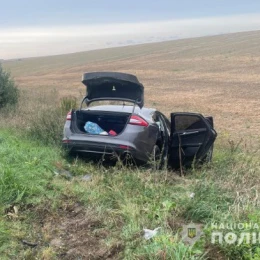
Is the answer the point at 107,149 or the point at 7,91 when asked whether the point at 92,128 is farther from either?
the point at 7,91

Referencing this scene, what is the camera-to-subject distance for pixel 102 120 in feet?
23.8

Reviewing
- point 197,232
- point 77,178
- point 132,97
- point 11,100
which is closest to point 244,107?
point 11,100

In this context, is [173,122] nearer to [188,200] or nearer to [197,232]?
[188,200]

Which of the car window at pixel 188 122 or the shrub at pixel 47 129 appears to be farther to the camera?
the shrub at pixel 47 129

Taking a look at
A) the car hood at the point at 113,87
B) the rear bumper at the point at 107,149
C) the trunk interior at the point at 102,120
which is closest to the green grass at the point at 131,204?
the rear bumper at the point at 107,149

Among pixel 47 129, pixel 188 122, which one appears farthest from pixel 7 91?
pixel 188 122

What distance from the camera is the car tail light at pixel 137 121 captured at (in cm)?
639

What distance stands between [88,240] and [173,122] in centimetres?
334

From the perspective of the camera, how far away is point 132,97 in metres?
7.06

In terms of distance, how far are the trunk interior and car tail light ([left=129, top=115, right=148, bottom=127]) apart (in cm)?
27

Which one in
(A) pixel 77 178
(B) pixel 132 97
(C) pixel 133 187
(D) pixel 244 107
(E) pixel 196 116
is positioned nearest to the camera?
(C) pixel 133 187

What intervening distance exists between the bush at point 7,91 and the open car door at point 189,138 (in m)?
8.88

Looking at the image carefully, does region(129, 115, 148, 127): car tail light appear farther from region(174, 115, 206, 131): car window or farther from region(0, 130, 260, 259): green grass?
region(0, 130, 260, 259): green grass

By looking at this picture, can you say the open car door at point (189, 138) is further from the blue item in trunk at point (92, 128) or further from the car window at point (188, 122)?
the blue item in trunk at point (92, 128)
